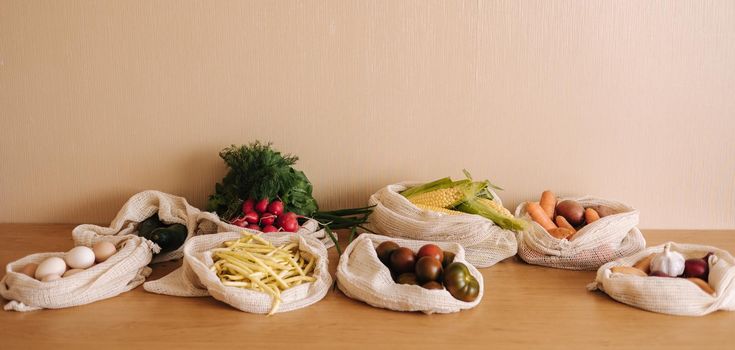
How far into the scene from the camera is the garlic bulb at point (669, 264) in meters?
2.15

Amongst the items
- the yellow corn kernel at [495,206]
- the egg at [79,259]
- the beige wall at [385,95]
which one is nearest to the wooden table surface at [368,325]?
the egg at [79,259]

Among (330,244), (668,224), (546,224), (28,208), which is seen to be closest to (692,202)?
(668,224)

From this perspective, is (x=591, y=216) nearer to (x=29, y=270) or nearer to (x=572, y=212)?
(x=572, y=212)

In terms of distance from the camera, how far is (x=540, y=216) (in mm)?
2625

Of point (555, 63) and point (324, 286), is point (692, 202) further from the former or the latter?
point (324, 286)

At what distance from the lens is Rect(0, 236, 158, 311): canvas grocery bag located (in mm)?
2080

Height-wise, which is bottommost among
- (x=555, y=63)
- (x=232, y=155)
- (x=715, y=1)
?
(x=232, y=155)

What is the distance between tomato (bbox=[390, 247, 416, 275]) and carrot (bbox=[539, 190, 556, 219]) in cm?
76

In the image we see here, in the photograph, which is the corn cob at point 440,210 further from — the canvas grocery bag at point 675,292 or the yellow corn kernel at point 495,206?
the canvas grocery bag at point 675,292

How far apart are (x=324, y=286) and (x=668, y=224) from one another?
159 cm

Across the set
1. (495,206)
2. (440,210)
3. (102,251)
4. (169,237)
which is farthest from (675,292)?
(102,251)

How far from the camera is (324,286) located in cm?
219

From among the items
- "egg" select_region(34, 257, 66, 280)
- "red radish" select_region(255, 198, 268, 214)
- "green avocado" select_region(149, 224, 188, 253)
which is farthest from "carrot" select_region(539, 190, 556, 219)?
"egg" select_region(34, 257, 66, 280)

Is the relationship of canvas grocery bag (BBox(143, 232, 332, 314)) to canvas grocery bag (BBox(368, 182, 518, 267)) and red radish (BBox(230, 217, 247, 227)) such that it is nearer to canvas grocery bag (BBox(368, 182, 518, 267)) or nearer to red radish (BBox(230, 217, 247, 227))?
red radish (BBox(230, 217, 247, 227))
